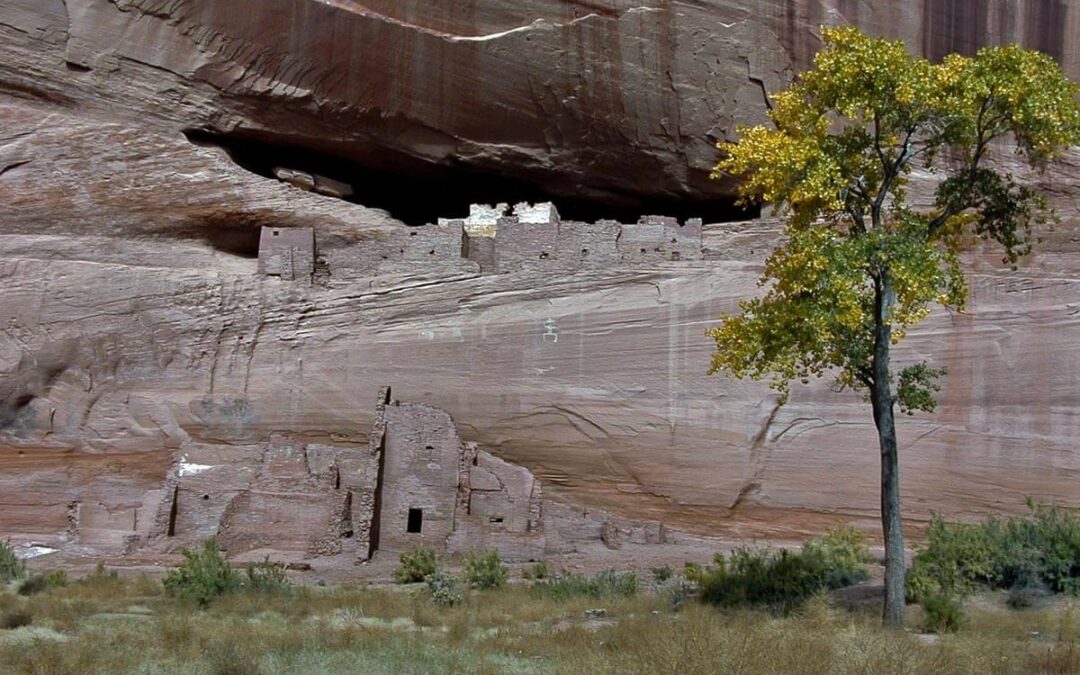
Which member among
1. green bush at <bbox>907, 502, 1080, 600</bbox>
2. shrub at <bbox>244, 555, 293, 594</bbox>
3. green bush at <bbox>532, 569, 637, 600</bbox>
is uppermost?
green bush at <bbox>907, 502, 1080, 600</bbox>

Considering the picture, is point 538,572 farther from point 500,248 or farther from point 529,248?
point 500,248

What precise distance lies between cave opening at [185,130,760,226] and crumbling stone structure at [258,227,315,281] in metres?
1.94

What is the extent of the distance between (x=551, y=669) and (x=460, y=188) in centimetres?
1327

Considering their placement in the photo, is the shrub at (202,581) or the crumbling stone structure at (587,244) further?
the crumbling stone structure at (587,244)

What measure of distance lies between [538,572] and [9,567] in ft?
18.8

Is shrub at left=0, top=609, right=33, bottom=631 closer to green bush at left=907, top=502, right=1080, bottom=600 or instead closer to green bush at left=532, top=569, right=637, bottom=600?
green bush at left=532, top=569, right=637, bottom=600

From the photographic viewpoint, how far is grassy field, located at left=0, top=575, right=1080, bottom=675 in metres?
7.65

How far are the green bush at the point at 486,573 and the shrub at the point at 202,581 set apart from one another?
233cm

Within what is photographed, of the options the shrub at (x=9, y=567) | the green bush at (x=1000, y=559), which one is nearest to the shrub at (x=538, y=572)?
the green bush at (x=1000, y=559)

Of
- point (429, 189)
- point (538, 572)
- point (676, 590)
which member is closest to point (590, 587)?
point (676, 590)

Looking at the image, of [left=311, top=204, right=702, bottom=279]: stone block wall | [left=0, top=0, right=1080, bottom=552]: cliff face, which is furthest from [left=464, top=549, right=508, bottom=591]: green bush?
[left=311, top=204, right=702, bottom=279]: stone block wall

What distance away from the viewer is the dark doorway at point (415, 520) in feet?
50.6

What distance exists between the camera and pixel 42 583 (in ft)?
41.9

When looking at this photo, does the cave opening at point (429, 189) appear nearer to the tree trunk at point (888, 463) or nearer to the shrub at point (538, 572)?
the shrub at point (538, 572)
